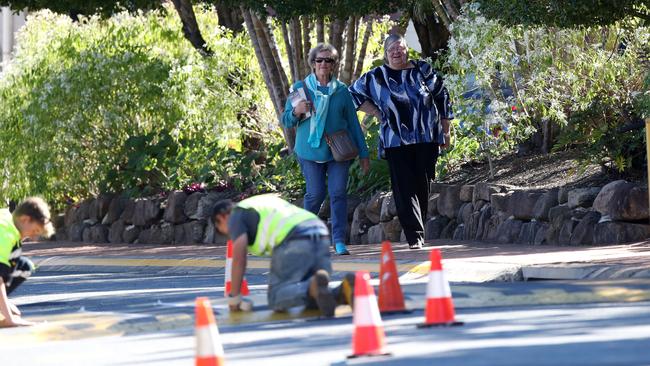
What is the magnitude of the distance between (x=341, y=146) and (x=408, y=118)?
28.9 inches

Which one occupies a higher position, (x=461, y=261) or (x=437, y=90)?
(x=437, y=90)

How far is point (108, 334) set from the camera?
34.8ft

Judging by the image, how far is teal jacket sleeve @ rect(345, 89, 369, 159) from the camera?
15703mm

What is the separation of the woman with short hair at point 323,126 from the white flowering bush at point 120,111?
8745mm

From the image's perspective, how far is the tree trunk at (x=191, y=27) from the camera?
26.1 metres

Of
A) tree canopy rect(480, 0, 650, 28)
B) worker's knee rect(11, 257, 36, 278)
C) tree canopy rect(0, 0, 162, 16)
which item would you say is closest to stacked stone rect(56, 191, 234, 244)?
tree canopy rect(0, 0, 162, 16)

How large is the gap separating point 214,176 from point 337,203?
28.5 feet

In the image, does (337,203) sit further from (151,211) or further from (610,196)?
(151,211)

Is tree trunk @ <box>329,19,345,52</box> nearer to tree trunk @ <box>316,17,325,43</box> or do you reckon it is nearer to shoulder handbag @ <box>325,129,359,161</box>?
tree trunk @ <box>316,17,325,43</box>

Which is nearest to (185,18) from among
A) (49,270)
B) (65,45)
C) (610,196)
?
(65,45)

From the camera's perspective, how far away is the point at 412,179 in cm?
1581

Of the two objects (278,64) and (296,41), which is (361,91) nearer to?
(296,41)

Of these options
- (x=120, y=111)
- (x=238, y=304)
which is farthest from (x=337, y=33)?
(x=238, y=304)

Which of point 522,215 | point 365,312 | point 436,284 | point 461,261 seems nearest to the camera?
point 365,312
